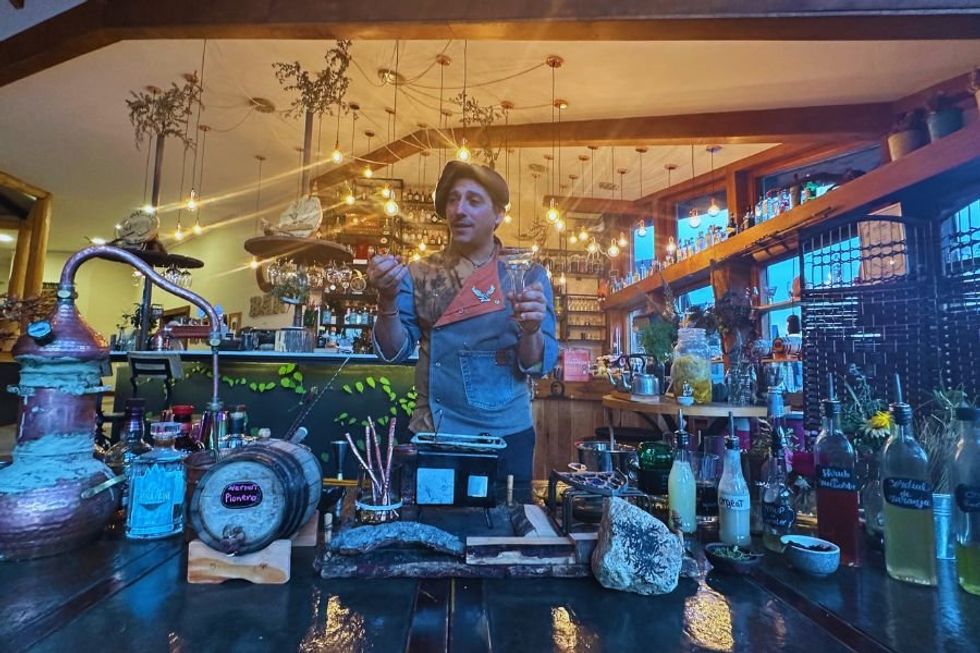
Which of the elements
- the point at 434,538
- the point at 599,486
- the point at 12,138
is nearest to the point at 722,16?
the point at 599,486

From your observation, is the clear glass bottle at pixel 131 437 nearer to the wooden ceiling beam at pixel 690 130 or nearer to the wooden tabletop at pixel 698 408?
the wooden tabletop at pixel 698 408

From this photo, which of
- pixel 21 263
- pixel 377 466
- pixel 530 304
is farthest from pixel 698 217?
pixel 21 263

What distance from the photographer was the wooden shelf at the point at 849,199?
11.1ft

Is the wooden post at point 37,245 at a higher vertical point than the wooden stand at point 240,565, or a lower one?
higher

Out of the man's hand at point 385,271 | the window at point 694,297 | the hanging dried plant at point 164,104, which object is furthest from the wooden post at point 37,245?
the window at point 694,297

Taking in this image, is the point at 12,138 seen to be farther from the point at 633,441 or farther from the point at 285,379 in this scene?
the point at 633,441

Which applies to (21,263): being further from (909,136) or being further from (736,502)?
(909,136)

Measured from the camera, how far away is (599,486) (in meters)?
0.99

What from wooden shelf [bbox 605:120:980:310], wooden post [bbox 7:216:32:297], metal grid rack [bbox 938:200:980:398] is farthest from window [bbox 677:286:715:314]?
wooden post [bbox 7:216:32:297]

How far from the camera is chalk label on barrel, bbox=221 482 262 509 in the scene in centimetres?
79

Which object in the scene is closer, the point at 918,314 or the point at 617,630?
the point at 617,630

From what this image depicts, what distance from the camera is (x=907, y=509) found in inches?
33.5

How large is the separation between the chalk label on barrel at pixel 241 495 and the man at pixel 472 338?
720 millimetres

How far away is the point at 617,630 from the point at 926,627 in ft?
1.37
